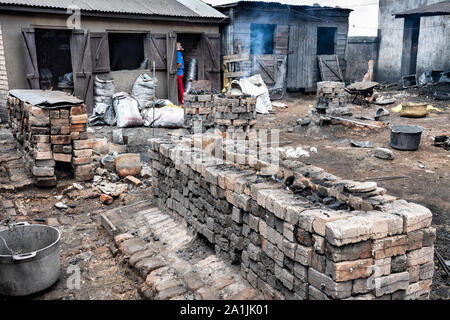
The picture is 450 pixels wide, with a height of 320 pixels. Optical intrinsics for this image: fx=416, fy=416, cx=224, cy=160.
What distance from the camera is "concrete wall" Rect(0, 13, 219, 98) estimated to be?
11602mm

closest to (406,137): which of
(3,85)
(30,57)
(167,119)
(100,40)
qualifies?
(167,119)

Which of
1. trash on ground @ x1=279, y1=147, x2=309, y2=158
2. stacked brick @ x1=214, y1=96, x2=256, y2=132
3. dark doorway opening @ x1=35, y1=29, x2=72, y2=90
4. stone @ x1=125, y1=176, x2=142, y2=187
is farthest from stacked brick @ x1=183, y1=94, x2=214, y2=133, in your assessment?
dark doorway opening @ x1=35, y1=29, x2=72, y2=90

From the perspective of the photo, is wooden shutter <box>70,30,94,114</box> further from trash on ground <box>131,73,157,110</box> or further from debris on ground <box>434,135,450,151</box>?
debris on ground <box>434,135,450,151</box>

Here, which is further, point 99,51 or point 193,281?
point 99,51

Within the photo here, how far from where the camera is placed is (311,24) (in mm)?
18844

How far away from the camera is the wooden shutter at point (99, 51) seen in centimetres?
1321

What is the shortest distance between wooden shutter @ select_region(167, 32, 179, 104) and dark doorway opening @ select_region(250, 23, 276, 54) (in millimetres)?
4274

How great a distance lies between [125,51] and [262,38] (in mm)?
5996

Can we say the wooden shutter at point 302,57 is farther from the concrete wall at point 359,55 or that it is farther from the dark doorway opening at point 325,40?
the concrete wall at point 359,55

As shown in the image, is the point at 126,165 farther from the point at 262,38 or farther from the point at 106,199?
the point at 262,38

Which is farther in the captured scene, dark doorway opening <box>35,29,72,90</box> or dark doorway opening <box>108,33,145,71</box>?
dark doorway opening <box>108,33,145,71</box>

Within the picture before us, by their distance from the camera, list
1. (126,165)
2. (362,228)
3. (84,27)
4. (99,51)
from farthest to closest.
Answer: (99,51) < (84,27) < (126,165) < (362,228)

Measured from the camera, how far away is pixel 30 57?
11828 millimetres

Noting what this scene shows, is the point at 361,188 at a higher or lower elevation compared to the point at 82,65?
lower
